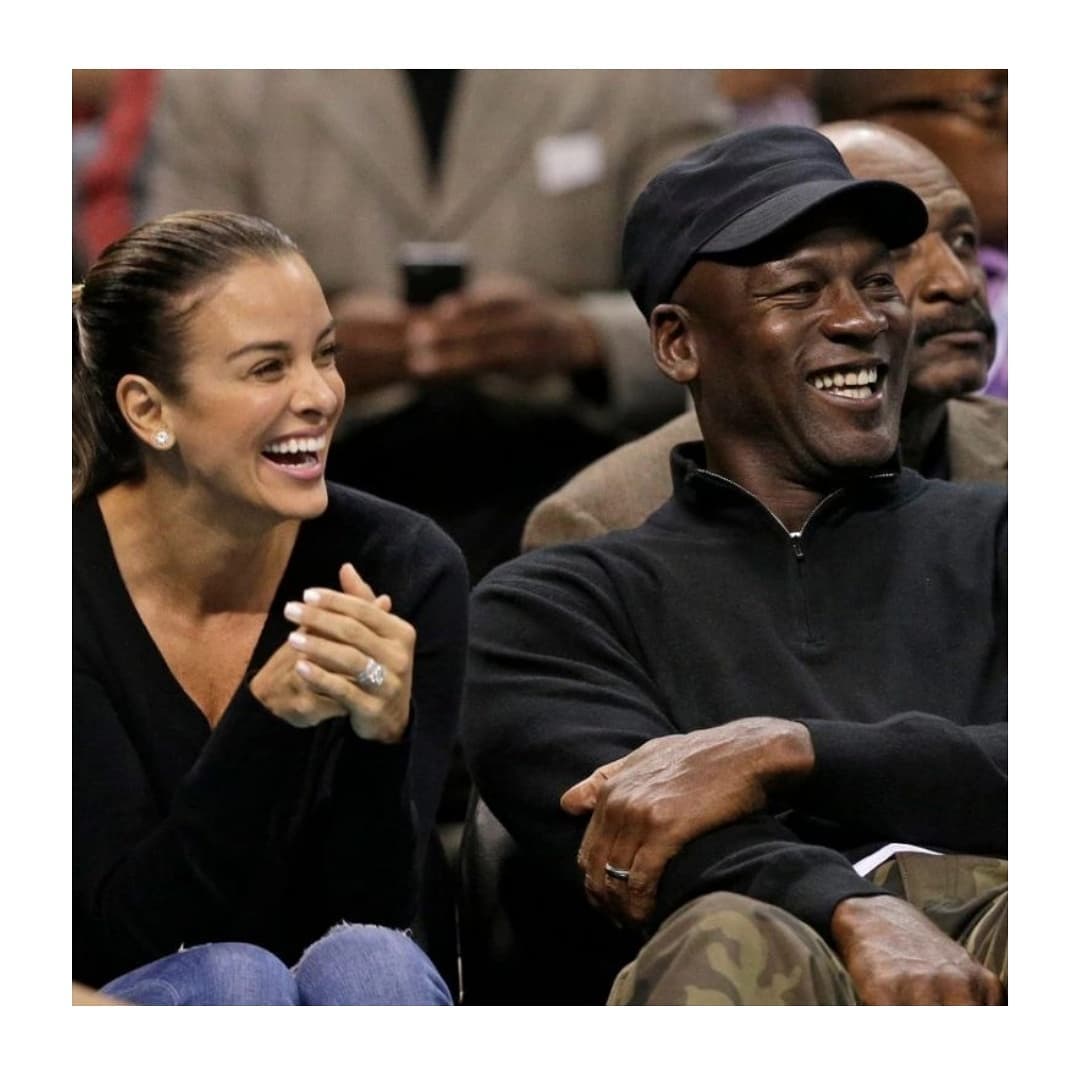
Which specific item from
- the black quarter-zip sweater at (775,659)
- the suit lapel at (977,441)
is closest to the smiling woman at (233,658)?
the black quarter-zip sweater at (775,659)

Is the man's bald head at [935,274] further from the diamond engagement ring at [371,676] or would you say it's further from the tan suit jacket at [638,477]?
the diamond engagement ring at [371,676]

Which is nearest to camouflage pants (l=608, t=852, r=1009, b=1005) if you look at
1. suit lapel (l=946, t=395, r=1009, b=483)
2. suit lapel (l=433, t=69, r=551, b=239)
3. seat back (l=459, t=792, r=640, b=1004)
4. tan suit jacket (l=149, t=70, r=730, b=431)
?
seat back (l=459, t=792, r=640, b=1004)

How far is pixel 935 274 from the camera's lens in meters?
3.01

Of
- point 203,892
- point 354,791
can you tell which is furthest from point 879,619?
point 203,892

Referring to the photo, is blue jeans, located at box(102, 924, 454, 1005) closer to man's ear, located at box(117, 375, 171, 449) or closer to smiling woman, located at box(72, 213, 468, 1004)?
smiling woman, located at box(72, 213, 468, 1004)

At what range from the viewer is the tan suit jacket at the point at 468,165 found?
3268 millimetres

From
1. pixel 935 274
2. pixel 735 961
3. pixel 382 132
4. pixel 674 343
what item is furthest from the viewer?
pixel 382 132

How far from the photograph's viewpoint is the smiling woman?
8.09ft

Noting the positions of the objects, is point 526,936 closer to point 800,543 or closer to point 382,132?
point 800,543

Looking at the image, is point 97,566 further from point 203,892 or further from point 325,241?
point 325,241

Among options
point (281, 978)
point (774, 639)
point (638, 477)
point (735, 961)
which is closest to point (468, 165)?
point (638, 477)

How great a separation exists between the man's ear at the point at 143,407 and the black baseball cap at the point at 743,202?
1.97 ft

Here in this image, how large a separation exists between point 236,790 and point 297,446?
370 millimetres

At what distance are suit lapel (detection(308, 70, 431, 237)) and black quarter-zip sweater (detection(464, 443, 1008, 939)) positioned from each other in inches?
33.2
